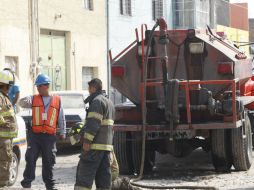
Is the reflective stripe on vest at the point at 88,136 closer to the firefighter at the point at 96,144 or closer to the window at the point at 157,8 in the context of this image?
the firefighter at the point at 96,144

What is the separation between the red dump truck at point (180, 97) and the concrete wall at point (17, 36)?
1246 centimetres

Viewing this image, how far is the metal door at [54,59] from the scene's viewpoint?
27987 mm

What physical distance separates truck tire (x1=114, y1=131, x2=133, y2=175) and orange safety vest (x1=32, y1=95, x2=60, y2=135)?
231 cm

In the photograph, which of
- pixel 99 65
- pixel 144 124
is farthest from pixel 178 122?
pixel 99 65

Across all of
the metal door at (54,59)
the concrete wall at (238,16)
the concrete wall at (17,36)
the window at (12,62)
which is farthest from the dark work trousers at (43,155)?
the concrete wall at (238,16)

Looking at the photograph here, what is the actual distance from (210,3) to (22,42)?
69.7 feet

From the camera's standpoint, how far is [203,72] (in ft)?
41.7

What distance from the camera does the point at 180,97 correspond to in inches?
492

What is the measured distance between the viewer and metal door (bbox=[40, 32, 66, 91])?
28.0 meters

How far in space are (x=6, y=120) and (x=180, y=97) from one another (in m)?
3.98

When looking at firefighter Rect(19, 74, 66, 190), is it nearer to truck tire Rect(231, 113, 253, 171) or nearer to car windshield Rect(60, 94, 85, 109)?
truck tire Rect(231, 113, 253, 171)

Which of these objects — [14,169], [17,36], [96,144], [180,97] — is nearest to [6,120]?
[96,144]

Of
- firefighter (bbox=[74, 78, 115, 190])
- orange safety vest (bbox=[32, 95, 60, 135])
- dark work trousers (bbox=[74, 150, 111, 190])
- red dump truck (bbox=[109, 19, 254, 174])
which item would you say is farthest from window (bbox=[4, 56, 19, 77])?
dark work trousers (bbox=[74, 150, 111, 190])

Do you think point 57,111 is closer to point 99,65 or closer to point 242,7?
point 99,65
